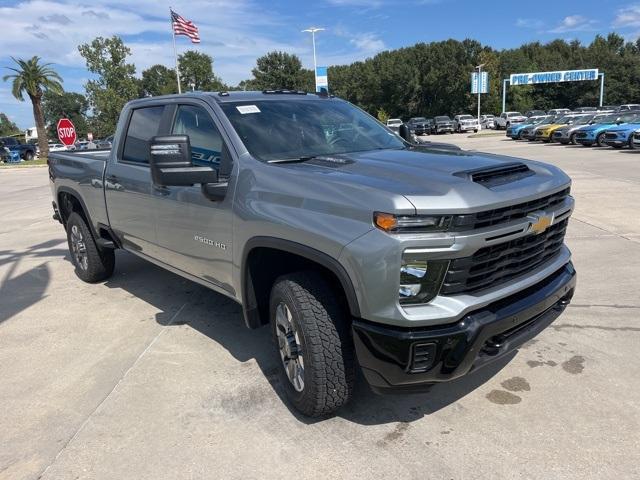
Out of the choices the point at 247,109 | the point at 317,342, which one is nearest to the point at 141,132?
the point at 247,109

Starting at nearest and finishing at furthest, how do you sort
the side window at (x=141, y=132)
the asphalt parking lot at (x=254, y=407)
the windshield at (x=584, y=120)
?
the asphalt parking lot at (x=254, y=407)
the side window at (x=141, y=132)
the windshield at (x=584, y=120)

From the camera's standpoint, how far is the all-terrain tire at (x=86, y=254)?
19.1 feet

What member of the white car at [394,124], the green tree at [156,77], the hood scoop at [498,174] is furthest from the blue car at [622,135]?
the green tree at [156,77]

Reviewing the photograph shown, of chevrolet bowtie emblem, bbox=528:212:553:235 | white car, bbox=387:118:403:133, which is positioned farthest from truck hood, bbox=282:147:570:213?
white car, bbox=387:118:403:133

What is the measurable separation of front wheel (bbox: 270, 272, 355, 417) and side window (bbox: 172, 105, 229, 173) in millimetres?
1114

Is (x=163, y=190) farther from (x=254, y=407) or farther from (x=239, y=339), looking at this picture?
(x=254, y=407)

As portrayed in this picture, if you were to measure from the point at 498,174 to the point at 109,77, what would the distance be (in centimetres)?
5434

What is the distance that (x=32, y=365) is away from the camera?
4.05 m

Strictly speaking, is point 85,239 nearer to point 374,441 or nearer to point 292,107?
point 292,107

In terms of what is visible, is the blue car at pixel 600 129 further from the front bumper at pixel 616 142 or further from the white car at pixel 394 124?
the white car at pixel 394 124

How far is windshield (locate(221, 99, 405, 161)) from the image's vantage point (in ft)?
11.8

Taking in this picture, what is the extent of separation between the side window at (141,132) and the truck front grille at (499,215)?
117 inches

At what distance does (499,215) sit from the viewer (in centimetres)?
262

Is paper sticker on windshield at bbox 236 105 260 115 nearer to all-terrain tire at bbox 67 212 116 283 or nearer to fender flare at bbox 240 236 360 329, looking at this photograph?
fender flare at bbox 240 236 360 329
